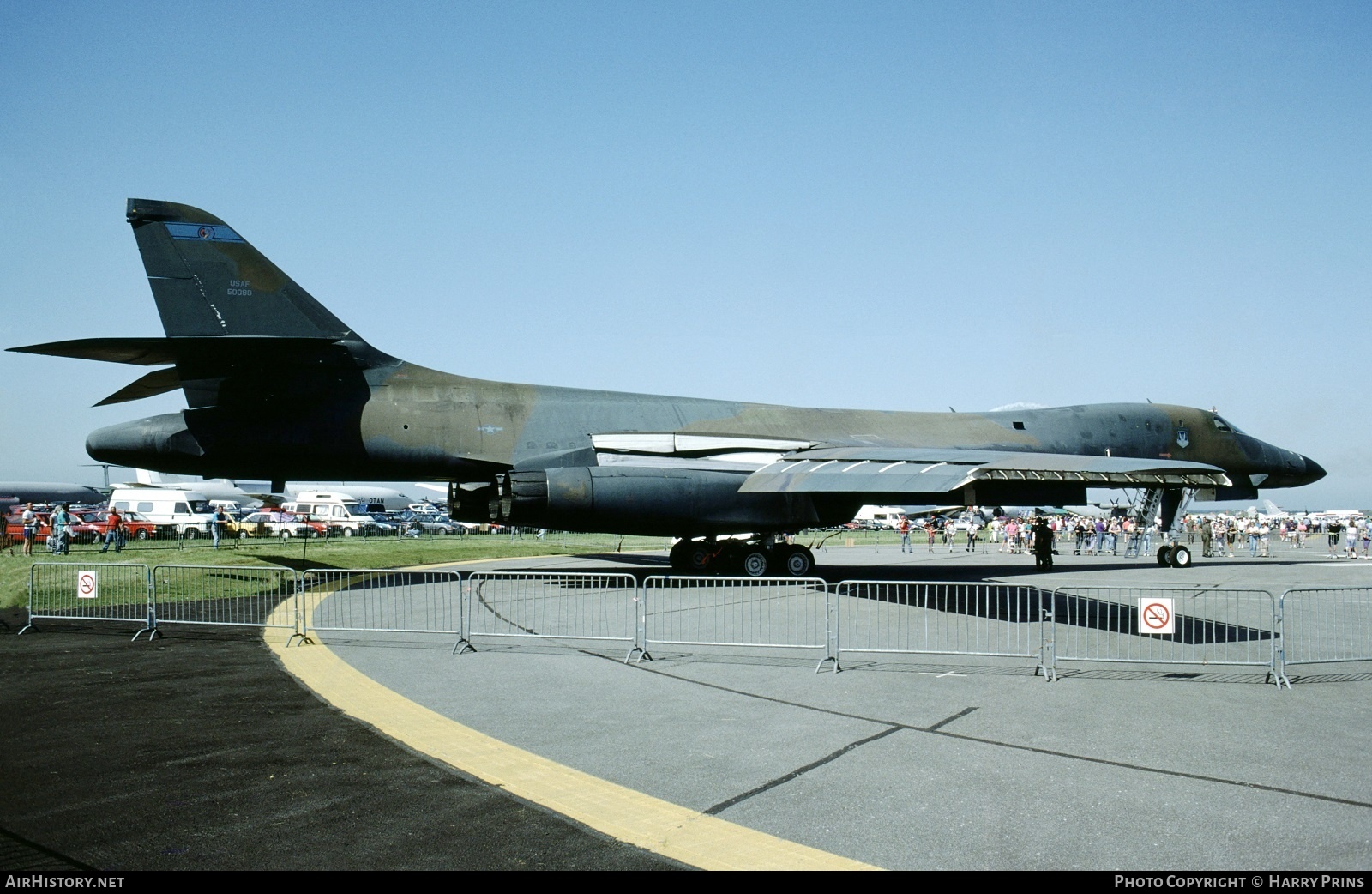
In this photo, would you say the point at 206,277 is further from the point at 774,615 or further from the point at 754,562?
the point at 754,562

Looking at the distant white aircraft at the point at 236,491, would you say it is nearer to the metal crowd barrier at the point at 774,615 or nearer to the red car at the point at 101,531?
the red car at the point at 101,531

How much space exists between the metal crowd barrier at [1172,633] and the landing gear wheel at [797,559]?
5.10m

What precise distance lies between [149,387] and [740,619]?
10.9m

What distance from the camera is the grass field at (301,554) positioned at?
1798 cm

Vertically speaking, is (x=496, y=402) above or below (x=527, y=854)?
above

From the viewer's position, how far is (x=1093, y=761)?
5.86 metres

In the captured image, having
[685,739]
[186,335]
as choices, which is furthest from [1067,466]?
[186,335]

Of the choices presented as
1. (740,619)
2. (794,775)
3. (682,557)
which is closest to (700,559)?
(682,557)

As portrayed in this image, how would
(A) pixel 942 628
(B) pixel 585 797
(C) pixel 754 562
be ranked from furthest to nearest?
(C) pixel 754 562 < (A) pixel 942 628 < (B) pixel 585 797

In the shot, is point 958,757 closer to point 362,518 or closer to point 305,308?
point 305,308

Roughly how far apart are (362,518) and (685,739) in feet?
155

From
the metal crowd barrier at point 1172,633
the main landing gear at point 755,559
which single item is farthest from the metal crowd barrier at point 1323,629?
the main landing gear at point 755,559

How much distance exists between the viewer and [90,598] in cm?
1327

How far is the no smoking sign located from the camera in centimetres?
920
